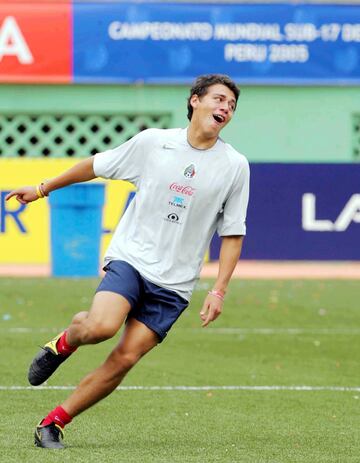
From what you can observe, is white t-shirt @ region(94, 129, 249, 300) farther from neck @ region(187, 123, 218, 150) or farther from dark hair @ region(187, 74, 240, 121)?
dark hair @ region(187, 74, 240, 121)

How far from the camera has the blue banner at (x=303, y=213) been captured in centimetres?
2077

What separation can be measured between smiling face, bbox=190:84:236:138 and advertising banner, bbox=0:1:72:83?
16026 mm

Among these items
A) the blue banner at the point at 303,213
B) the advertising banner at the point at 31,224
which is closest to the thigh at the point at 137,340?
the advertising banner at the point at 31,224

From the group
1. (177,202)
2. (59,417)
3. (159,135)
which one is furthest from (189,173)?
(59,417)

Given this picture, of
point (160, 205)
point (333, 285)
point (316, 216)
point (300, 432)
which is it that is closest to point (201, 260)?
point (160, 205)

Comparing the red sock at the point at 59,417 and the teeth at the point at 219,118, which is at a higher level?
the teeth at the point at 219,118

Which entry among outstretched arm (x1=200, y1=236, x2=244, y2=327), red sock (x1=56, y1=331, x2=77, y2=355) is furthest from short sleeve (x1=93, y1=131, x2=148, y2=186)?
red sock (x1=56, y1=331, x2=77, y2=355)

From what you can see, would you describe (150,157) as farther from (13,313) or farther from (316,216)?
(316,216)

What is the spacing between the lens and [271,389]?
33.0ft

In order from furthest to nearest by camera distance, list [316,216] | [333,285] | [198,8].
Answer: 1. [198,8]
2. [316,216]
3. [333,285]

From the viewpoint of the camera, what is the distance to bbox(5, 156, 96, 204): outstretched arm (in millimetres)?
7633

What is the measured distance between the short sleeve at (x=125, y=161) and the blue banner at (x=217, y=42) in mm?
16108

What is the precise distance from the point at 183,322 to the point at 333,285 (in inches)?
178

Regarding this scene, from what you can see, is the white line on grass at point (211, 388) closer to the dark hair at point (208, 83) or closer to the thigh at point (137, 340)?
the thigh at point (137, 340)
